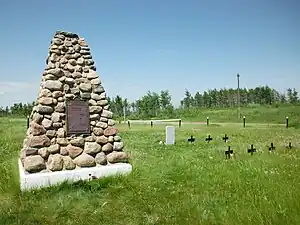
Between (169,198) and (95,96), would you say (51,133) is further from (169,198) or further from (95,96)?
(169,198)

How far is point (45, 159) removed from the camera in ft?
27.8

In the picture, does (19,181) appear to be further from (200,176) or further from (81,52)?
(200,176)

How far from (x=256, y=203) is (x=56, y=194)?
4669 mm

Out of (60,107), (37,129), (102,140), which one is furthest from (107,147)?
(37,129)

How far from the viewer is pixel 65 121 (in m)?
8.97

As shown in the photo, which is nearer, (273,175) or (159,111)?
(273,175)

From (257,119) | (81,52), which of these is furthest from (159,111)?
(81,52)

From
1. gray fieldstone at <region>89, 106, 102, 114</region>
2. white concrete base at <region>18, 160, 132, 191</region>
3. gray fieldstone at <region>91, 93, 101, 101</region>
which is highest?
gray fieldstone at <region>91, 93, 101, 101</region>

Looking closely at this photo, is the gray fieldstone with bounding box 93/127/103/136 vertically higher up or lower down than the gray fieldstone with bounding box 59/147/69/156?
higher up

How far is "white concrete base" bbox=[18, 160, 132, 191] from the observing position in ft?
26.0

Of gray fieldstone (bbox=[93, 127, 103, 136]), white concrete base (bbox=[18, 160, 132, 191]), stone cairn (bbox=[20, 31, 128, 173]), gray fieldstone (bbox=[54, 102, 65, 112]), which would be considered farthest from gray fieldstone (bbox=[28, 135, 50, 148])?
gray fieldstone (bbox=[93, 127, 103, 136])

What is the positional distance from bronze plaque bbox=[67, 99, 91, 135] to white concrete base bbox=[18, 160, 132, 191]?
1164 mm

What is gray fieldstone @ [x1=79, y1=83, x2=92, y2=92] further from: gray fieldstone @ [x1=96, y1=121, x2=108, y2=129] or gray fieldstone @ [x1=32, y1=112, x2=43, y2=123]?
gray fieldstone @ [x1=32, y1=112, x2=43, y2=123]

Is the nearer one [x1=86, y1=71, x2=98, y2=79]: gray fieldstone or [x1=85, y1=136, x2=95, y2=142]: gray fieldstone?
[x1=85, y1=136, x2=95, y2=142]: gray fieldstone
